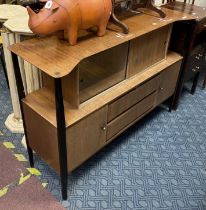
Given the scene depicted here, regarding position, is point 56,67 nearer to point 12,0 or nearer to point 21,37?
point 21,37

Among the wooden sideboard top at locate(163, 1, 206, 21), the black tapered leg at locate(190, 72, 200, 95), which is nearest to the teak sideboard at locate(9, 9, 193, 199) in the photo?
the wooden sideboard top at locate(163, 1, 206, 21)

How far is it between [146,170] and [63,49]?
3.00ft

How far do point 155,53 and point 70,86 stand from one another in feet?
2.40

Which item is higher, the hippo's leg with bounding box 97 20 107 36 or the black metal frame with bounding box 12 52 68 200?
the hippo's leg with bounding box 97 20 107 36

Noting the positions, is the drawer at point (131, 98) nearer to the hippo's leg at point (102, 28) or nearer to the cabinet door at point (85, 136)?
the cabinet door at point (85, 136)

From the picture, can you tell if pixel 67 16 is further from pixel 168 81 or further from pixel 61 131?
pixel 168 81

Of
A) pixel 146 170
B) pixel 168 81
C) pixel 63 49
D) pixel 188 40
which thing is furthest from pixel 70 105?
pixel 188 40

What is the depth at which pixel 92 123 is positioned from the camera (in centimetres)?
132

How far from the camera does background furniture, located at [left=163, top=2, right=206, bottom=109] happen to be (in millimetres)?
1778

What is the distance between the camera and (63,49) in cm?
117

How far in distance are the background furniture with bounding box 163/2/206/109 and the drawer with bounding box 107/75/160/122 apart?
31 cm

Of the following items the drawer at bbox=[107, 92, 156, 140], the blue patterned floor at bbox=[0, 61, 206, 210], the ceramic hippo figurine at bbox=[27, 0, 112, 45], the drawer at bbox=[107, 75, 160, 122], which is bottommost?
the blue patterned floor at bbox=[0, 61, 206, 210]

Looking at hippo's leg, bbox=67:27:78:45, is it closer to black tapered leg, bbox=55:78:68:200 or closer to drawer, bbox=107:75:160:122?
black tapered leg, bbox=55:78:68:200

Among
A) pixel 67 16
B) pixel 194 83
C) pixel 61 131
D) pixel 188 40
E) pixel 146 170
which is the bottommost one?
pixel 146 170
